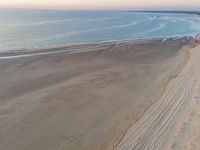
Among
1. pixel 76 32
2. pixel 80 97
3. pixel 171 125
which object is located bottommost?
pixel 76 32

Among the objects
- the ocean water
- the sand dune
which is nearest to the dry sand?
the sand dune

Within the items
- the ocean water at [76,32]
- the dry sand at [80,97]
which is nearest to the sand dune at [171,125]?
the dry sand at [80,97]

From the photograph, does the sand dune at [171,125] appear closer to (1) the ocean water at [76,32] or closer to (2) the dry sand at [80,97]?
(2) the dry sand at [80,97]

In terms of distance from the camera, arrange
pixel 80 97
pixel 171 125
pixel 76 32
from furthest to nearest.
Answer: pixel 76 32, pixel 80 97, pixel 171 125

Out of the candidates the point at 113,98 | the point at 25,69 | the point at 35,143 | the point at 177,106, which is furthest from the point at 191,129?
the point at 25,69

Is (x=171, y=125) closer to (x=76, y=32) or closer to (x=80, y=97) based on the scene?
(x=80, y=97)

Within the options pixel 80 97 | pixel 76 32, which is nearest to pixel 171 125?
pixel 80 97

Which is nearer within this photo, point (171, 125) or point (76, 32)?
point (171, 125)
